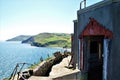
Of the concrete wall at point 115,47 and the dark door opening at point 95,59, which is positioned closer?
the concrete wall at point 115,47

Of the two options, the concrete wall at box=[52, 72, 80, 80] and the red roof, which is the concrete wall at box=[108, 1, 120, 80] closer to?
the red roof

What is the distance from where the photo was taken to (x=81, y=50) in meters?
10.5

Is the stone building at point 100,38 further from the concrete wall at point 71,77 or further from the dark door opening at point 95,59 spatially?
the concrete wall at point 71,77

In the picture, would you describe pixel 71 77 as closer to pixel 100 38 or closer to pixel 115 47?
pixel 100 38

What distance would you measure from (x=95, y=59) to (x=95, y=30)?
3.21m

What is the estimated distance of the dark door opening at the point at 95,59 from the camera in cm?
1110

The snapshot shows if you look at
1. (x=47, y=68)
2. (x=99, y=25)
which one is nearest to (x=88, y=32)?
(x=99, y=25)

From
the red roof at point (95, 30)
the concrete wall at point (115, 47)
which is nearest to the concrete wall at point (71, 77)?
the red roof at point (95, 30)

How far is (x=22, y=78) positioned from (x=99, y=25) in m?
12.8

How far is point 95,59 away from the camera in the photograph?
11.6 m

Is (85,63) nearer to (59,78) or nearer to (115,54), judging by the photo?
(59,78)

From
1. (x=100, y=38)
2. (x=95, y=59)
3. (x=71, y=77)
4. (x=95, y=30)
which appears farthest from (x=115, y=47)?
(x=71, y=77)

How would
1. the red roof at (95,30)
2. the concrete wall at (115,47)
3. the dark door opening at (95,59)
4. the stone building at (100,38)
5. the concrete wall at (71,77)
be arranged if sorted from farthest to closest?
the concrete wall at (71,77)
the dark door opening at (95,59)
the red roof at (95,30)
the stone building at (100,38)
the concrete wall at (115,47)

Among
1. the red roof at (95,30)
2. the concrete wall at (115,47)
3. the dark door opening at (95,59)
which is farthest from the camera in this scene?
the dark door opening at (95,59)
